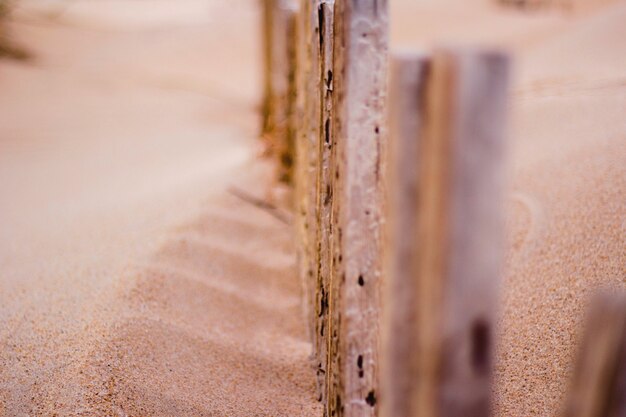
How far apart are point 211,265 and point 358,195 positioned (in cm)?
196

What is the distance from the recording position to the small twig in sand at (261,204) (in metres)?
4.11

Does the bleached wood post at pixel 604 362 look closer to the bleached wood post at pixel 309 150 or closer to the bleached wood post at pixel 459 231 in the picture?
the bleached wood post at pixel 459 231

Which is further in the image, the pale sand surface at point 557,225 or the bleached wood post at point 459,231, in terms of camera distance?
the pale sand surface at point 557,225

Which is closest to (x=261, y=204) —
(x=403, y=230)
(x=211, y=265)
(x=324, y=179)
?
(x=211, y=265)

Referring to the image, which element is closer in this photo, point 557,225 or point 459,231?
point 459,231

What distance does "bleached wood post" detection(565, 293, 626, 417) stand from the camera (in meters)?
0.99

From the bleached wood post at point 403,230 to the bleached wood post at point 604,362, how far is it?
0.34 meters

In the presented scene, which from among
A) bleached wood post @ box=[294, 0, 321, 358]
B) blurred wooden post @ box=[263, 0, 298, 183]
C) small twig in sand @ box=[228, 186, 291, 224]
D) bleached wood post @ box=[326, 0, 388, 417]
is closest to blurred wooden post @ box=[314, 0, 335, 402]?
bleached wood post @ box=[294, 0, 321, 358]

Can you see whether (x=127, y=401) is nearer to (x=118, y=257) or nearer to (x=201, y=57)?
(x=118, y=257)

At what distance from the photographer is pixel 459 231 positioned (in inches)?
Answer: 39.3

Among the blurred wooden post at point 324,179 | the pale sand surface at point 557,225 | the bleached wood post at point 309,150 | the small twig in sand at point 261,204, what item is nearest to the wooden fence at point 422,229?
the pale sand surface at point 557,225

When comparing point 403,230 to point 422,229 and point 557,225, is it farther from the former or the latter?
point 557,225

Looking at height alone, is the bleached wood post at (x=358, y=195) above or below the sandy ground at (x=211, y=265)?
above

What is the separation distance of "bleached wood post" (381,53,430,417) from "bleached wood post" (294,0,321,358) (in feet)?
2.75
